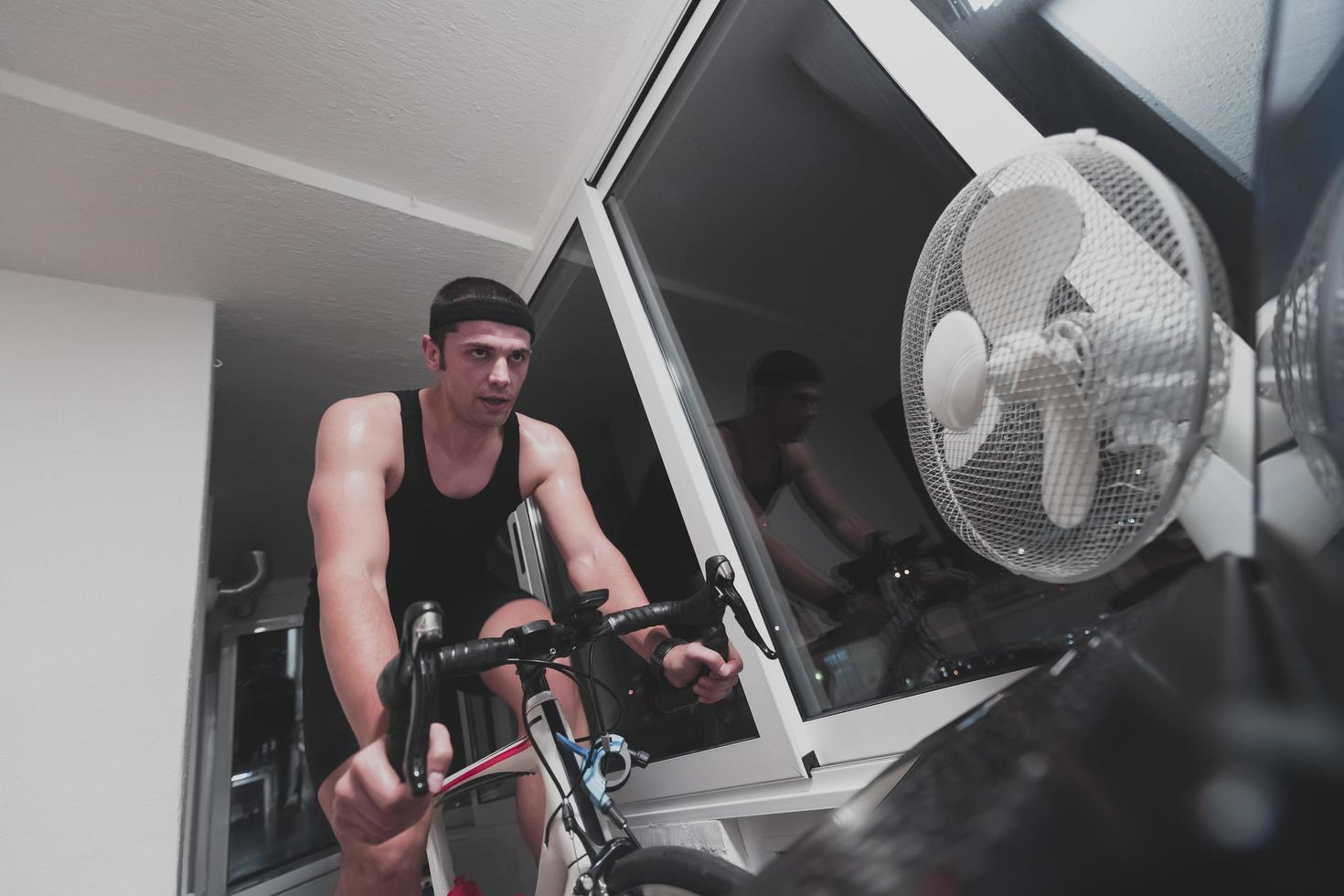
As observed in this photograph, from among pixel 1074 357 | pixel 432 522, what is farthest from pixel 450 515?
pixel 1074 357

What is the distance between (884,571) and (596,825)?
0.62 m

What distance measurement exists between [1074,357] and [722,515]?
956 mm

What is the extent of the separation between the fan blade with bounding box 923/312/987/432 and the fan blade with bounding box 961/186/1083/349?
2 cm

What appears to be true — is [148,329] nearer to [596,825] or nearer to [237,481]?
[237,481]

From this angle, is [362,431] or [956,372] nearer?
[956,372]

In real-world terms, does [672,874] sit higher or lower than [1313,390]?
lower

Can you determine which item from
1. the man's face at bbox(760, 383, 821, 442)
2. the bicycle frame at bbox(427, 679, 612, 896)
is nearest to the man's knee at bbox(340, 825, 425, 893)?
the bicycle frame at bbox(427, 679, 612, 896)

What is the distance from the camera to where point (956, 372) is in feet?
1.97

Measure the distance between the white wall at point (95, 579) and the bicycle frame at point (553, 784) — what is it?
2.66 feet

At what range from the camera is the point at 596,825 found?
2.85ft

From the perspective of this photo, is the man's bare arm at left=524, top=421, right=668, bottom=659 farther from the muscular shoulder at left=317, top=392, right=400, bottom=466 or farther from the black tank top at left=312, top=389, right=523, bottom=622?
the muscular shoulder at left=317, top=392, right=400, bottom=466

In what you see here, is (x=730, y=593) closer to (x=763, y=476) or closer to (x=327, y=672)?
(x=763, y=476)

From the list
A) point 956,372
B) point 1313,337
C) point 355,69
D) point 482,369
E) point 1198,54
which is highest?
point 355,69

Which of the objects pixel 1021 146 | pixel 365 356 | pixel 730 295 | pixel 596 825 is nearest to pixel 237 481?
pixel 365 356
